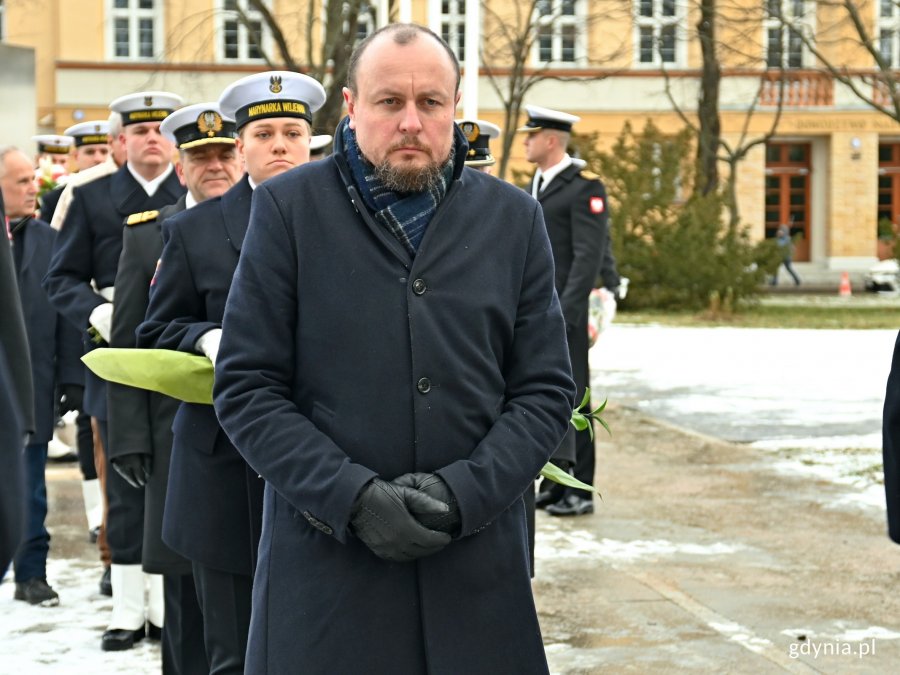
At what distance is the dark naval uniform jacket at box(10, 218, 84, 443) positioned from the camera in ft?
25.5

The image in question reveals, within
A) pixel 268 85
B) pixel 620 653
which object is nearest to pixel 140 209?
pixel 268 85

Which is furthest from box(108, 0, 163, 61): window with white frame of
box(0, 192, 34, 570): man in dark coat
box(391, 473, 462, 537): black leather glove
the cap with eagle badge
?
box(0, 192, 34, 570): man in dark coat

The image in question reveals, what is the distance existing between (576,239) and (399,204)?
580cm

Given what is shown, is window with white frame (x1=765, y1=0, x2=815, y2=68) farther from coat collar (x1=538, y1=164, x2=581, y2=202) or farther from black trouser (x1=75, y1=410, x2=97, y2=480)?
black trouser (x1=75, y1=410, x2=97, y2=480)

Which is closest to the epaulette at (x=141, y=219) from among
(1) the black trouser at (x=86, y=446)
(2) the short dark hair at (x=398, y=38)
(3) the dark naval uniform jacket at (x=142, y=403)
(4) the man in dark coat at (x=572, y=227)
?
(3) the dark naval uniform jacket at (x=142, y=403)

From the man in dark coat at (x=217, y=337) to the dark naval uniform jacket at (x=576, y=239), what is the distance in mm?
4280

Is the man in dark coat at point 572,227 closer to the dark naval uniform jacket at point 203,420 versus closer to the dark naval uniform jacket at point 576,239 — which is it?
the dark naval uniform jacket at point 576,239

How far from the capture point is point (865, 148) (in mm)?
43906

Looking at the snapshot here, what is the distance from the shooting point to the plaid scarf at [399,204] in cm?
330

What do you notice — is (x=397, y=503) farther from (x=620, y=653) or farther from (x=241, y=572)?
(x=620, y=653)

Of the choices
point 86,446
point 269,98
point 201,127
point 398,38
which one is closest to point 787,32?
point 86,446

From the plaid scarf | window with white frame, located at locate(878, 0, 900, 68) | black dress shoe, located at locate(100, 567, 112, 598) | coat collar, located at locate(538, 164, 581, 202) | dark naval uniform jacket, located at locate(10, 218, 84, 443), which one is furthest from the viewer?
window with white frame, located at locate(878, 0, 900, 68)

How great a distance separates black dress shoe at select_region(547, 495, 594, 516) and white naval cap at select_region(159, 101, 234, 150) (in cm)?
429

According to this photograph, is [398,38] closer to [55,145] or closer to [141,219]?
[141,219]
